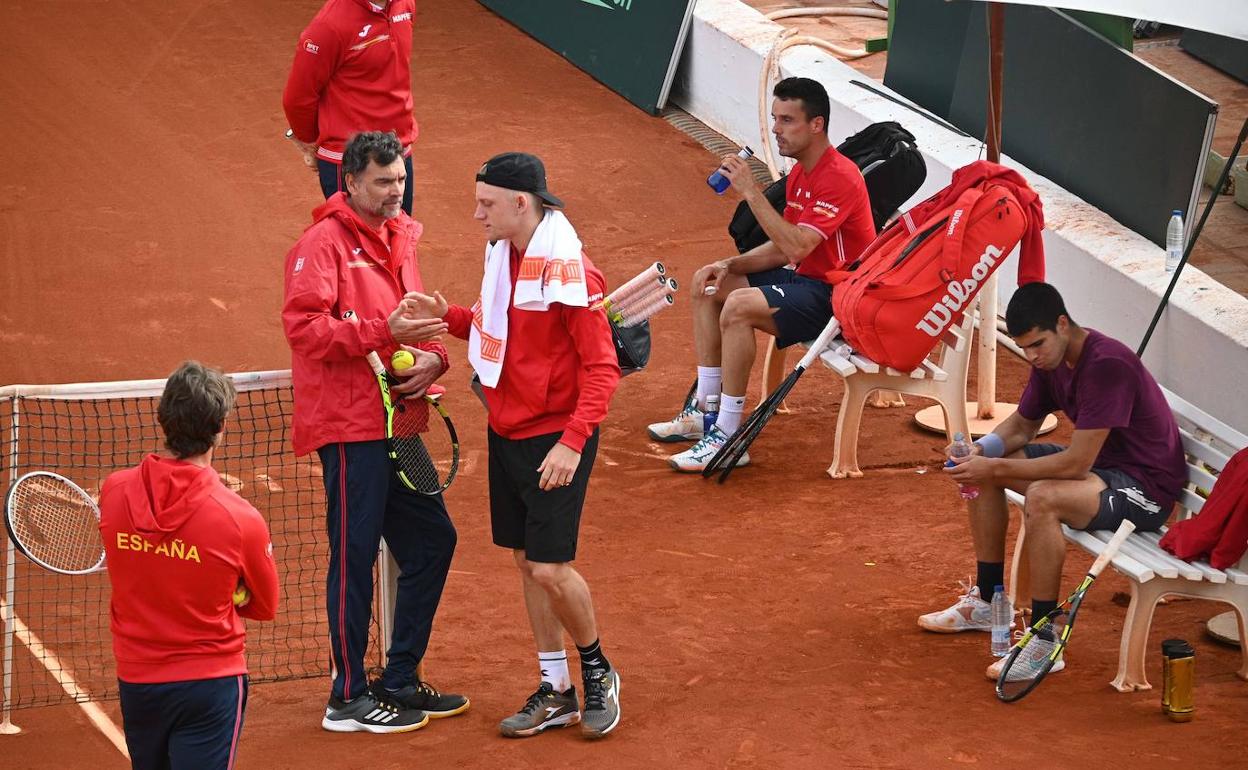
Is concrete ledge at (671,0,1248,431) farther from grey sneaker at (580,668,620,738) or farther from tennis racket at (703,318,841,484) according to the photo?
grey sneaker at (580,668,620,738)

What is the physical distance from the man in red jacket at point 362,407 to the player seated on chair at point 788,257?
2741 mm

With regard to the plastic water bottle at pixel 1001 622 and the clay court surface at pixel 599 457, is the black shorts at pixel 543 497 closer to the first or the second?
the clay court surface at pixel 599 457

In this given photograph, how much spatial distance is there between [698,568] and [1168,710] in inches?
91.1

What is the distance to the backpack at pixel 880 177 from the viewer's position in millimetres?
8953

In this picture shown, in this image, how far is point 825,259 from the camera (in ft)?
28.0

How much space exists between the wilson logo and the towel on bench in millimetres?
1982

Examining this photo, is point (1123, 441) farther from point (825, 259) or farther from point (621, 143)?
point (621, 143)

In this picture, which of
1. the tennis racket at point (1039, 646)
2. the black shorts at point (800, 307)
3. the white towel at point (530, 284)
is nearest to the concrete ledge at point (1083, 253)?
the black shorts at point (800, 307)

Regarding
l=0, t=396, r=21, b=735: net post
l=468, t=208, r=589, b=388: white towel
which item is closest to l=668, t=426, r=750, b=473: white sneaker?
l=468, t=208, r=589, b=388: white towel

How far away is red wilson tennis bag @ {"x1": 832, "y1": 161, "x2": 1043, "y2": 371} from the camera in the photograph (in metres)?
7.91

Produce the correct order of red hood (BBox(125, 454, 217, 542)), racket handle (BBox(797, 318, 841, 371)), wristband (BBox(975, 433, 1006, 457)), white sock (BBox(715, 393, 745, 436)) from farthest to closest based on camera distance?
white sock (BBox(715, 393, 745, 436))
racket handle (BBox(797, 318, 841, 371))
wristband (BBox(975, 433, 1006, 457))
red hood (BBox(125, 454, 217, 542))

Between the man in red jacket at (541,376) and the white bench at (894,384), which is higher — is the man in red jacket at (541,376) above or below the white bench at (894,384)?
above

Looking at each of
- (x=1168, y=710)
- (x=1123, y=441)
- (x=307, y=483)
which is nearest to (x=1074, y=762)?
(x=1168, y=710)

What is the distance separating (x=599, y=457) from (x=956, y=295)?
2.13 metres
